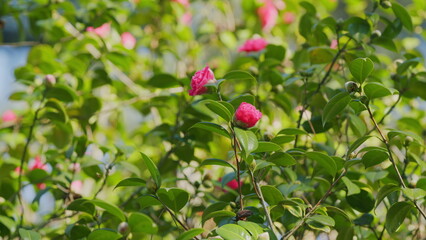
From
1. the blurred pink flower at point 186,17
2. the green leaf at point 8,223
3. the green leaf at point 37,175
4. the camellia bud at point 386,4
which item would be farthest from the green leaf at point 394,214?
the blurred pink flower at point 186,17

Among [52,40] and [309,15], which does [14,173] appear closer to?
[52,40]

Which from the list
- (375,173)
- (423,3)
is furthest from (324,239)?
(423,3)

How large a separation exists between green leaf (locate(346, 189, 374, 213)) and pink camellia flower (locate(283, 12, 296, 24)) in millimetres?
1419

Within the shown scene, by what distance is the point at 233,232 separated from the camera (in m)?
0.83

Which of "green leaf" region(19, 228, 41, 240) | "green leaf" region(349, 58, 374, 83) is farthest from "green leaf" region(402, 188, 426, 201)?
"green leaf" region(19, 228, 41, 240)

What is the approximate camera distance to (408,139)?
121 cm

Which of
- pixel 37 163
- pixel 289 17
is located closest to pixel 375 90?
pixel 37 163

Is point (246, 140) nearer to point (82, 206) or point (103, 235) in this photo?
point (103, 235)

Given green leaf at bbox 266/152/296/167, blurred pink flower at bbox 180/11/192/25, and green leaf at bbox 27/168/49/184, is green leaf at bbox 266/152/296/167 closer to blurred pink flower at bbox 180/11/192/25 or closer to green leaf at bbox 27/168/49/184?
green leaf at bbox 27/168/49/184

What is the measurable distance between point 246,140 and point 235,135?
5cm

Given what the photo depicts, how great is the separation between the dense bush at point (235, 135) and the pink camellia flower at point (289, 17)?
8cm

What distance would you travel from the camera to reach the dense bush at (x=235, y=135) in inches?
40.2

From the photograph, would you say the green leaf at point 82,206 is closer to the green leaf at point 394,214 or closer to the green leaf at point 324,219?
the green leaf at point 324,219

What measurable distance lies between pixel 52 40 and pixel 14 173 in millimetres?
527
